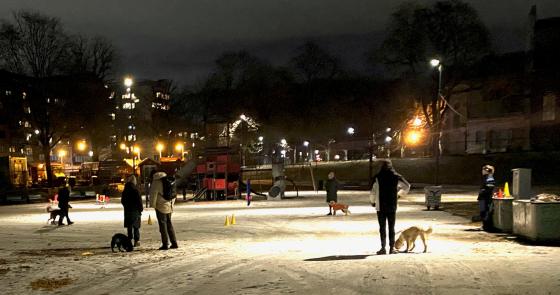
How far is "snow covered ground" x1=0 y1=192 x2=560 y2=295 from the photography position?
26.1ft

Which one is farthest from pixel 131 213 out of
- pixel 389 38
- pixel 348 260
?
pixel 389 38

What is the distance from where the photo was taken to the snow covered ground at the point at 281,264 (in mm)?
7953

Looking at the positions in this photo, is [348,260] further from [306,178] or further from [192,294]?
[306,178]

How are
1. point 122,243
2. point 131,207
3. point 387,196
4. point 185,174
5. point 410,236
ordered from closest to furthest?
point 387,196 < point 410,236 < point 122,243 < point 131,207 < point 185,174

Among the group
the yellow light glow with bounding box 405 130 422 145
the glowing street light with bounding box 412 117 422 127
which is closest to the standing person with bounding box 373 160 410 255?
the glowing street light with bounding box 412 117 422 127

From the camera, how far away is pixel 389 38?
177 feet

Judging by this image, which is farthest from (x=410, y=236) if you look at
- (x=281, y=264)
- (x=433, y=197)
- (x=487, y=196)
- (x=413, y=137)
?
(x=413, y=137)

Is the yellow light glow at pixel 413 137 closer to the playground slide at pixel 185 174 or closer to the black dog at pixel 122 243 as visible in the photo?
the playground slide at pixel 185 174

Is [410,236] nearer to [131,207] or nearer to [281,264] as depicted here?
[281,264]

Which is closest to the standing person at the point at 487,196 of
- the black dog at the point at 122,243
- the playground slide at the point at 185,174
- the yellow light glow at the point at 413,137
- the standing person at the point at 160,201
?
the standing person at the point at 160,201

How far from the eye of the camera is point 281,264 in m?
9.98

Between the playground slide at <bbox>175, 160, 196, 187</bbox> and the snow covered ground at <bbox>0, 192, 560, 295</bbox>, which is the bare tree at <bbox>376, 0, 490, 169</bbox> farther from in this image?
the snow covered ground at <bbox>0, 192, 560, 295</bbox>

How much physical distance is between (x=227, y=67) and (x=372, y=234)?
221ft

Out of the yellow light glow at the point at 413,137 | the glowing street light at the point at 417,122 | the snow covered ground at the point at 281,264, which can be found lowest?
the snow covered ground at the point at 281,264
